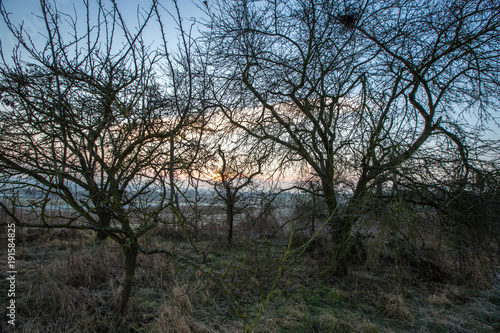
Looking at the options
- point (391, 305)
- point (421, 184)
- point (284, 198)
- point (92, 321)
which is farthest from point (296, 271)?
point (92, 321)

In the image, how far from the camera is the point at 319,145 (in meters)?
6.05

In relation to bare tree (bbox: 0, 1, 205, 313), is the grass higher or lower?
lower

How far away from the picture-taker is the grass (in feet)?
10.8

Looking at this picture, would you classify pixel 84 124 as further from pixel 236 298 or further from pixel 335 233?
pixel 335 233

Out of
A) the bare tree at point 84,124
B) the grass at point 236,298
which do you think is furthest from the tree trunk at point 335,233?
the bare tree at point 84,124

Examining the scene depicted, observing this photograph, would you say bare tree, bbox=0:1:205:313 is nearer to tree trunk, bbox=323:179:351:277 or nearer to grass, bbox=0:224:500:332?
grass, bbox=0:224:500:332

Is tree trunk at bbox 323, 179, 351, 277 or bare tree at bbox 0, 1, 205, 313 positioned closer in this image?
bare tree at bbox 0, 1, 205, 313

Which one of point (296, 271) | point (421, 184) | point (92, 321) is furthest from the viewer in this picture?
point (296, 271)

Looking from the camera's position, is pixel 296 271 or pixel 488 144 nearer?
pixel 488 144

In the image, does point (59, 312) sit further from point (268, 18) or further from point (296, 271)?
point (268, 18)

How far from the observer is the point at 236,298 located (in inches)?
113

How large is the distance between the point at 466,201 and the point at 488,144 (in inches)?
36.8

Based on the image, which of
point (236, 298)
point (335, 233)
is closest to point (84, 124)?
point (236, 298)

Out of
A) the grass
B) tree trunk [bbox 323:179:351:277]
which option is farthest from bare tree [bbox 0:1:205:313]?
tree trunk [bbox 323:179:351:277]
